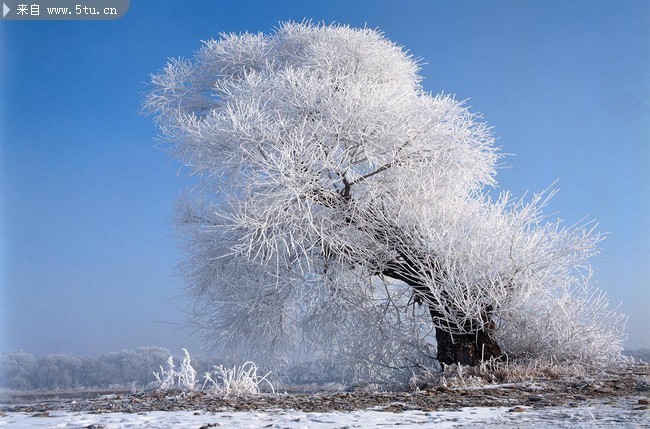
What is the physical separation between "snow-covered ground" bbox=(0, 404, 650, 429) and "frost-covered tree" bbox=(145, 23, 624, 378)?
3.24m

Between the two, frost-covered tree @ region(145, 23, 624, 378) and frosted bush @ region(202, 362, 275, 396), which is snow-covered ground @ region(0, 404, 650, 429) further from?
frost-covered tree @ region(145, 23, 624, 378)

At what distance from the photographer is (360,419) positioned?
4.04 meters

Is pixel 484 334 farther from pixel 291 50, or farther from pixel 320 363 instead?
pixel 291 50

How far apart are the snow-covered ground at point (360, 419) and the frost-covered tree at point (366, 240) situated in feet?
10.6

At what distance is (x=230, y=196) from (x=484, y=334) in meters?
3.70

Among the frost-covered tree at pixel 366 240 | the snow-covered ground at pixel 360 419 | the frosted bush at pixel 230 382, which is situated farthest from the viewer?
the frost-covered tree at pixel 366 240

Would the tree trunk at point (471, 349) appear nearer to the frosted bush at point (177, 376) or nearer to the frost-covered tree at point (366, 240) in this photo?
the frost-covered tree at point (366, 240)

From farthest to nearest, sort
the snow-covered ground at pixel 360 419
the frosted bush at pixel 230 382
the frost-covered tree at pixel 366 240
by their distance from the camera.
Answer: the frost-covered tree at pixel 366 240 → the frosted bush at pixel 230 382 → the snow-covered ground at pixel 360 419

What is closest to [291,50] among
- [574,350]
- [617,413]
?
[574,350]

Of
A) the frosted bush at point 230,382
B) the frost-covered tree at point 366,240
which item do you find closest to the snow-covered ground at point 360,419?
the frosted bush at point 230,382

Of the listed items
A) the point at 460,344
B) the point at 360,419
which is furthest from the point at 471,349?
the point at 360,419

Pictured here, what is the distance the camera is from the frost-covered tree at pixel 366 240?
786cm

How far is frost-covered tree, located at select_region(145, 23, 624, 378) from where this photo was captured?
25.8ft

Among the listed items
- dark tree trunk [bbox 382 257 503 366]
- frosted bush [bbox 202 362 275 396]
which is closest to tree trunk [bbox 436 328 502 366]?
dark tree trunk [bbox 382 257 503 366]
